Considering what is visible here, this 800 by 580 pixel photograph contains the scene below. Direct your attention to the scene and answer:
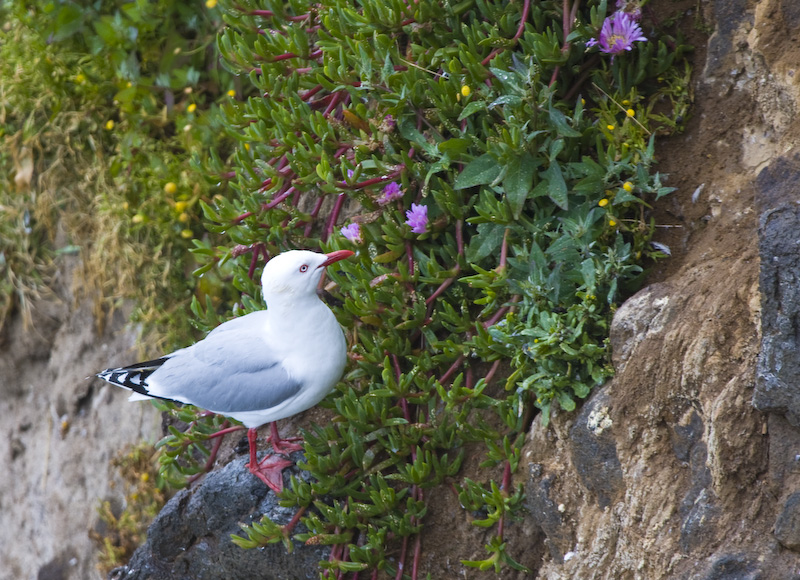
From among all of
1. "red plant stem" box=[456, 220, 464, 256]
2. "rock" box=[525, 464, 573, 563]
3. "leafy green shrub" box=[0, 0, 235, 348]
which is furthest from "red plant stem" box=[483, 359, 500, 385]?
"leafy green shrub" box=[0, 0, 235, 348]

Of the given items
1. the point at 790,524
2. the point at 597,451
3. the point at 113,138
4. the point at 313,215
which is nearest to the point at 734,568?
the point at 790,524

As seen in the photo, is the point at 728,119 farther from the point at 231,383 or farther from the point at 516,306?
the point at 231,383

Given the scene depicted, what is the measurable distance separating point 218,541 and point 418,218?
1631 millimetres

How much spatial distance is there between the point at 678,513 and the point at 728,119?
1447 mm

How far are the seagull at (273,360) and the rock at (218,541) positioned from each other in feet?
0.46

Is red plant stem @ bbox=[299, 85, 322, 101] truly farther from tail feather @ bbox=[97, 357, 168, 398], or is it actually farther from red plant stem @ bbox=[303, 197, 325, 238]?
tail feather @ bbox=[97, 357, 168, 398]

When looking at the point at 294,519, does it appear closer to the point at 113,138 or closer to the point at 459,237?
the point at 459,237

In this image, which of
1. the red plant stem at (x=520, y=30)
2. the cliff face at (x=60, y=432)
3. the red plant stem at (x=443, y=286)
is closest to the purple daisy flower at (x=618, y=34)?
the red plant stem at (x=520, y=30)

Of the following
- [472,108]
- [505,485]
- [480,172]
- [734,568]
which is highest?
[472,108]

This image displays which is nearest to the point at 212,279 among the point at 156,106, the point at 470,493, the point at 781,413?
the point at 156,106

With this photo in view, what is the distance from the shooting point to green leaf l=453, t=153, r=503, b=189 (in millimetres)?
2996

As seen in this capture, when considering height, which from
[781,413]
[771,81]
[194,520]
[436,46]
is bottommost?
[194,520]

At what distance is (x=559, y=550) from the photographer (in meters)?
2.77

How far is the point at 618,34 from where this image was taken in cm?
291
